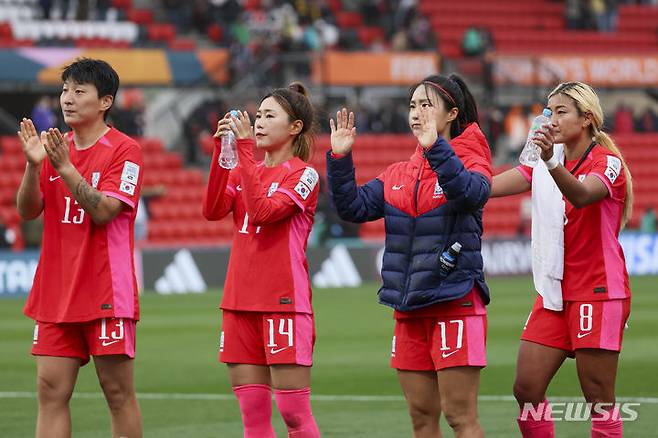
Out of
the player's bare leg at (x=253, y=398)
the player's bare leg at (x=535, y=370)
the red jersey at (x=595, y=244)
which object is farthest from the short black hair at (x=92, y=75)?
the player's bare leg at (x=535, y=370)

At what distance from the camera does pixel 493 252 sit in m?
25.8

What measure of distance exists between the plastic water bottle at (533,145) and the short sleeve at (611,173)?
1.09 feet

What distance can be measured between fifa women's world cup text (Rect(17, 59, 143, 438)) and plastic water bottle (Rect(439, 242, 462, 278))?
1.59 meters

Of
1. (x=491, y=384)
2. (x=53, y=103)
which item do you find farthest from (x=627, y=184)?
(x=53, y=103)

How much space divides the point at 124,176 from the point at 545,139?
Result: 2113 millimetres

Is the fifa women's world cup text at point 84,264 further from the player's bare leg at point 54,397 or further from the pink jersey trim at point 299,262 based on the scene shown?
the pink jersey trim at point 299,262

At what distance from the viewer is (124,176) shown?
7.00m

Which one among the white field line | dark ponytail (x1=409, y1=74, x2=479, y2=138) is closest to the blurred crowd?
the white field line

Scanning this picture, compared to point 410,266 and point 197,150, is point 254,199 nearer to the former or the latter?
point 410,266

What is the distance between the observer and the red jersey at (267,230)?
711cm

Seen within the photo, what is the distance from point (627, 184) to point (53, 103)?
21531mm

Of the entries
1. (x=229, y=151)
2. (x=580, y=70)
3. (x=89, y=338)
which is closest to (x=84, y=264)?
(x=89, y=338)

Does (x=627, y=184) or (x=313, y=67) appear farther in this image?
(x=313, y=67)

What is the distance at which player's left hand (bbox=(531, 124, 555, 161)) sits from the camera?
6.74 m
